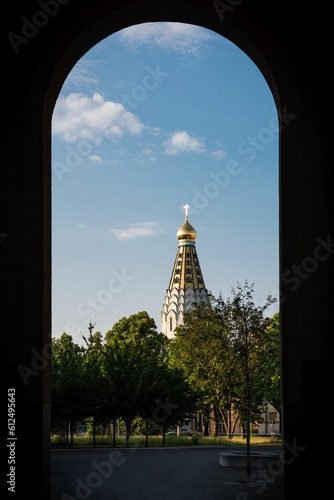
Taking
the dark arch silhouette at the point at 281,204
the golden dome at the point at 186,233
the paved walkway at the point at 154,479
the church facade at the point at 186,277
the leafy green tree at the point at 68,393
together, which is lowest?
the paved walkway at the point at 154,479

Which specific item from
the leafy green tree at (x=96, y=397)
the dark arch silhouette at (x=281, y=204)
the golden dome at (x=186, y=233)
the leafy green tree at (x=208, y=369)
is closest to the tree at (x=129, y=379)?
the leafy green tree at (x=96, y=397)

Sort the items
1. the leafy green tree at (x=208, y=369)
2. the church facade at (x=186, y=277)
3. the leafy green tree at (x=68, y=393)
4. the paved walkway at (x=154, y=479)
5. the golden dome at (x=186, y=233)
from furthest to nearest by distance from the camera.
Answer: the golden dome at (x=186, y=233)
the church facade at (x=186, y=277)
the leafy green tree at (x=208, y=369)
the leafy green tree at (x=68, y=393)
the paved walkway at (x=154, y=479)

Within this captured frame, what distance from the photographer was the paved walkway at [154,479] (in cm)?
1451

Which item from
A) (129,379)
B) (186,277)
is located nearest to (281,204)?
(129,379)

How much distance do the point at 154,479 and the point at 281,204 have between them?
41.2ft

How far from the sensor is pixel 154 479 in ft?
58.4

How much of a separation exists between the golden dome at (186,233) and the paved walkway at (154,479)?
42.0 meters

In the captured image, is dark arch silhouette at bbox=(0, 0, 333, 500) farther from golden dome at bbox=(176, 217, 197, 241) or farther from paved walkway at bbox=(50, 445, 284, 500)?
golden dome at bbox=(176, 217, 197, 241)

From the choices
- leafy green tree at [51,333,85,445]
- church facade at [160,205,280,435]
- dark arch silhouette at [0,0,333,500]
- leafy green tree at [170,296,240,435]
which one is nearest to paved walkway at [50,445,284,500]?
leafy green tree at [51,333,85,445]

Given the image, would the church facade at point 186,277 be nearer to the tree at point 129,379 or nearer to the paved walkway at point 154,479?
the tree at point 129,379

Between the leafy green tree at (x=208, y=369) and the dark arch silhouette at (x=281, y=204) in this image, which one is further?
the leafy green tree at (x=208, y=369)

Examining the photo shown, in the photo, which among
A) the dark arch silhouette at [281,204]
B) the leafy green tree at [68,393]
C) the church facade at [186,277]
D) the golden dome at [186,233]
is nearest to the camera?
the dark arch silhouette at [281,204]

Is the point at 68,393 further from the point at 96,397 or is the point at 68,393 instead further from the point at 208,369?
the point at 208,369

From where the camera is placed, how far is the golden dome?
6812 cm
